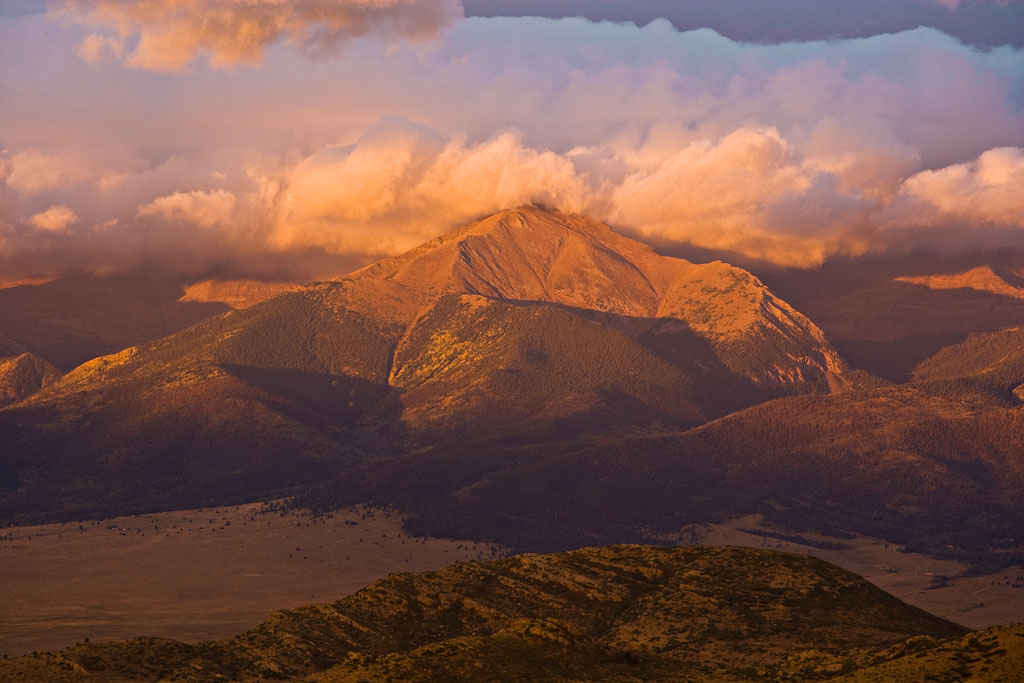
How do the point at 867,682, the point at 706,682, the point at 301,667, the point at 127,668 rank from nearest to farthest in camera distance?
the point at 867,682 → the point at 706,682 → the point at 127,668 → the point at 301,667

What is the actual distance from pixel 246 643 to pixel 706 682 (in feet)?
231

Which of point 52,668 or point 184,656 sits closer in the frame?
point 52,668

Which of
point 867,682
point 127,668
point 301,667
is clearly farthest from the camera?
point 301,667

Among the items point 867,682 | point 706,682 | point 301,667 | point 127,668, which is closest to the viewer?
point 867,682

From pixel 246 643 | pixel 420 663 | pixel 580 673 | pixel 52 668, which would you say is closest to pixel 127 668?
pixel 52 668

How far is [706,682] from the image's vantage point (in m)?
160

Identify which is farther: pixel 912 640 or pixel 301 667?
pixel 301 667

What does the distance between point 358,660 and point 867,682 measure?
59.7 m

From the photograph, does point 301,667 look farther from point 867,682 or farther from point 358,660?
point 867,682

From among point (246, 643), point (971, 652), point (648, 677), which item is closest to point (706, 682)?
point (648, 677)

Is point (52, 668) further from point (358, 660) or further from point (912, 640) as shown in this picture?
point (912, 640)

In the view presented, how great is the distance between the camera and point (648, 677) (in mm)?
165000

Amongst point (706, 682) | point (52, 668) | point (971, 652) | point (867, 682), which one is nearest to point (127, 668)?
point (52, 668)

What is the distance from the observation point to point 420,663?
15538 cm
